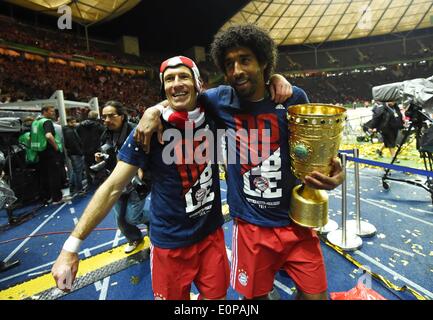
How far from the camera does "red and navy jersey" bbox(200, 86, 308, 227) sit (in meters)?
1.61

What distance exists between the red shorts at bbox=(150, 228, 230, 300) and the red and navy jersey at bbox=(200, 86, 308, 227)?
1.07 feet

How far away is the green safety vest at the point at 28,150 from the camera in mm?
5824

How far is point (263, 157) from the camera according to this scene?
1617mm

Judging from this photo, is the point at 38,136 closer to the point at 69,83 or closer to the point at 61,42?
the point at 69,83

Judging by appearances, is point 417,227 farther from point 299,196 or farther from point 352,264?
point 299,196

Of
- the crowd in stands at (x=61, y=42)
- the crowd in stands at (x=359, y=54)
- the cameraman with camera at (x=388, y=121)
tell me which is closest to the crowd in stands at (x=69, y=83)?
the crowd in stands at (x=61, y=42)

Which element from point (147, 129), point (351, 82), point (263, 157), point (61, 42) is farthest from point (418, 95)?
point (351, 82)

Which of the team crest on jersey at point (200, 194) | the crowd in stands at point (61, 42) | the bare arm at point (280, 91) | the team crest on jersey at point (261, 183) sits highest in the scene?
the crowd in stands at point (61, 42)

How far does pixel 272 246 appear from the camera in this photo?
161cm

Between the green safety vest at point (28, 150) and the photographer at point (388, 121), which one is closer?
the green safety vest at point (28, 150)

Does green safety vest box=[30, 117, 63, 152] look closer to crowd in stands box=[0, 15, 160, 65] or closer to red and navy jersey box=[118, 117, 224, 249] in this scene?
red and navy jersey box=[118, 117, 224, 249]

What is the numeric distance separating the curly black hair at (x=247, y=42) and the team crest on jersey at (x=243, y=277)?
1.41 m

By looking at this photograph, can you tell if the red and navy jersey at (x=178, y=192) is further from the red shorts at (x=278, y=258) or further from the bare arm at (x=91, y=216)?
the red shorts at (x=278, y=258)
